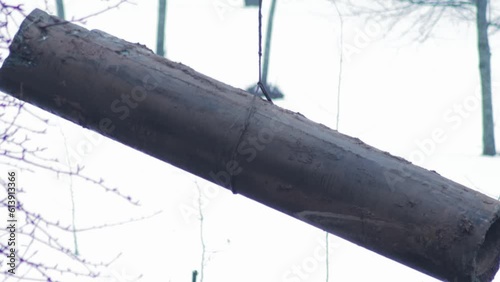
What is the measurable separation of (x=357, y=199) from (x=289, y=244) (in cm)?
856

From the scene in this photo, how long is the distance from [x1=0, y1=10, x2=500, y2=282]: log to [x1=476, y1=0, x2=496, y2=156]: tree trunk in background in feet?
46.3

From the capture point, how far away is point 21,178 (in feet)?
36.9

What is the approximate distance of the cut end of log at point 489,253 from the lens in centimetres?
201

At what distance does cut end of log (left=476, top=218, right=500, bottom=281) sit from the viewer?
201cm

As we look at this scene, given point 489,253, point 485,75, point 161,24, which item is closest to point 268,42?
point 161,24

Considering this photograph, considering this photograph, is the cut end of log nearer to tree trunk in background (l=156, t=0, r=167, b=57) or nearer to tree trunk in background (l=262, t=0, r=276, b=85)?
tree trunk in background (l=262, t=0, r=276, b=85)

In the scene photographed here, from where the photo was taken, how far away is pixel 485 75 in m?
15.5

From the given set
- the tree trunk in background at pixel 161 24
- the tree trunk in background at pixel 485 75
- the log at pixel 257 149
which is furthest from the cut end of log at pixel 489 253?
the tree trunk in background at pixel 161 24

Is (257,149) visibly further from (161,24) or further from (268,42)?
(161,24)

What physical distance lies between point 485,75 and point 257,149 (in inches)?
569

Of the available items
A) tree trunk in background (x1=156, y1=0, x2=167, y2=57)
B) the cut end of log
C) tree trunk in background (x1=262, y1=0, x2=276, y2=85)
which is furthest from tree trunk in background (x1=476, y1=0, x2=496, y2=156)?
the cut end of log

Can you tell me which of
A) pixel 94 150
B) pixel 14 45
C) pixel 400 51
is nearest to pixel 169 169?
pixel 94 150

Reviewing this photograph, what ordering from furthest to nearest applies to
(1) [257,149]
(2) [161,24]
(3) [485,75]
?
(2) [161,24]
(3) [485,75]
(1) [257,149]

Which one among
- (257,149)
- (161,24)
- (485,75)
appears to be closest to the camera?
(257,149)
